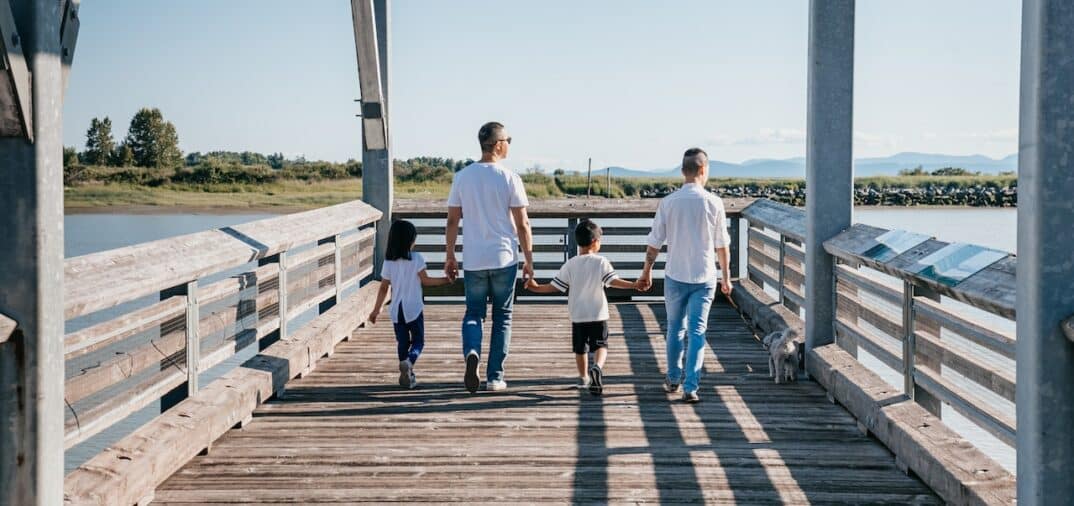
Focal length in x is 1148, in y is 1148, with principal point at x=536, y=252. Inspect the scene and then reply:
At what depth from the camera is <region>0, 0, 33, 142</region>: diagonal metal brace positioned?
2779 mm

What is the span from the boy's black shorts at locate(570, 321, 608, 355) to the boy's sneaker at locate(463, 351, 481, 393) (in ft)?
1.88

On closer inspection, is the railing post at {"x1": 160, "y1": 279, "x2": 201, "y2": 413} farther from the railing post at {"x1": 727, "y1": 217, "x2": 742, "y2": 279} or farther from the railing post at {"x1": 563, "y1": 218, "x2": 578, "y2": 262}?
the railing post at {"x1": 727, "y1": 217, "x2": 742, "y2": 279}

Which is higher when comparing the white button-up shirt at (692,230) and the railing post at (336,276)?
the white button-up shirt at (692,230)

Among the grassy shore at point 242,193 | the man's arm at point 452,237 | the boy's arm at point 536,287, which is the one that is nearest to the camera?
the man's arm at point 452,237

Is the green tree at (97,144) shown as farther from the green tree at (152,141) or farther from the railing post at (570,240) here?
the railing post at (570,240)

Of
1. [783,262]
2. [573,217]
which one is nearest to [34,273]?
[783,262]

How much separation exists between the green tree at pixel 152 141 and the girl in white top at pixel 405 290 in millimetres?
63581

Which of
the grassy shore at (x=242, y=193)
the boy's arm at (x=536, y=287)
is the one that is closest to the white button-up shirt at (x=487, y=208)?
the boy's arm at (x=536, y=287)

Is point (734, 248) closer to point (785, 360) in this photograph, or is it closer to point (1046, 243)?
point (785, 360)

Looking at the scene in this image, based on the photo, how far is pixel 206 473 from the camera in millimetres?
4598

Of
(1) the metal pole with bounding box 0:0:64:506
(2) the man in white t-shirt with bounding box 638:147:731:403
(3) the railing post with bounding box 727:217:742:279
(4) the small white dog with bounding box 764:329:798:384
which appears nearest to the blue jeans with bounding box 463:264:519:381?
(2) the man in white t-shirt with bounding box 638:147:731:403

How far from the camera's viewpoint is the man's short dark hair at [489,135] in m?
6.20

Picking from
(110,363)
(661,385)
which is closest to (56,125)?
(110,363)

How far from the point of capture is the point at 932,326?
198 inches
